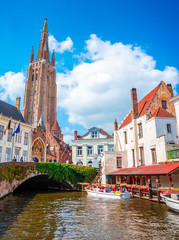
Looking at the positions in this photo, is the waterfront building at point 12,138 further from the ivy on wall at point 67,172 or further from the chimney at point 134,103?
the chimney at point 134,103

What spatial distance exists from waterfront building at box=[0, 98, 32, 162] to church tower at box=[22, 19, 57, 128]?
44.7m

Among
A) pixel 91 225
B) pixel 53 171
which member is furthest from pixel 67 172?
pixel 91 225

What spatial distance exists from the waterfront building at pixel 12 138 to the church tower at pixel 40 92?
1758 inches

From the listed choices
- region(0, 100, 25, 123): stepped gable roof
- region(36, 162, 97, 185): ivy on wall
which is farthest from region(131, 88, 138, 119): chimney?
region(0, 100, 25, 123): stepped gable roof

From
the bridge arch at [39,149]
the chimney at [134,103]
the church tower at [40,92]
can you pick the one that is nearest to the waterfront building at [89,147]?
the bridge arch at [39,149]

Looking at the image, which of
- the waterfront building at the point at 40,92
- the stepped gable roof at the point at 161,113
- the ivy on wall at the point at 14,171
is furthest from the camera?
the waterfront building at the point at 40,92

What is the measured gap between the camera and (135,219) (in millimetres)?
11586

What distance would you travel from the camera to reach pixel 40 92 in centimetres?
8162

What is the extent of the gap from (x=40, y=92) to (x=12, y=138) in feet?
179

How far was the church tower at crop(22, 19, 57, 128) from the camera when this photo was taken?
80062mm

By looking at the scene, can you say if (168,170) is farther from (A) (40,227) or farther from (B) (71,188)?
(B) (71,188)

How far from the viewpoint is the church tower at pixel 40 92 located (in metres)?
80.1

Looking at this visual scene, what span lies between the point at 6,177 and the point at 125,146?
1688 cm

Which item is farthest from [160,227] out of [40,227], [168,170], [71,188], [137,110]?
[71,188]
